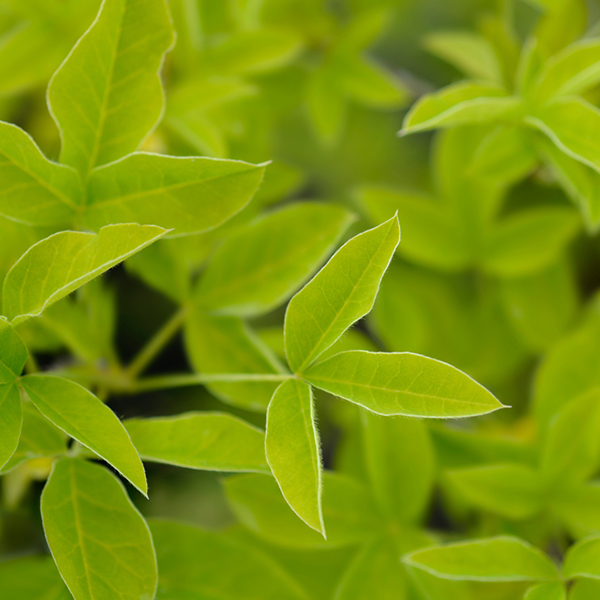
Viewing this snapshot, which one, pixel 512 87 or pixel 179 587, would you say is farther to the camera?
pixel 512 87

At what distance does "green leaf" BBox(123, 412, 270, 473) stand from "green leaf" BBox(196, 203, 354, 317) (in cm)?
14

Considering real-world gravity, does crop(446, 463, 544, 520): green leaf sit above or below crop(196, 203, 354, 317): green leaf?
below

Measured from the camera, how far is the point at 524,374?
0.83 meters

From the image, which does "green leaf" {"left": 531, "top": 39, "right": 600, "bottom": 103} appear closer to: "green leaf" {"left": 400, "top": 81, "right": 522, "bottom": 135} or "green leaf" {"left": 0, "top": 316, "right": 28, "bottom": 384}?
"green leaf" {"left": 400, "top": 81, "right": 522, "bottom": 135}

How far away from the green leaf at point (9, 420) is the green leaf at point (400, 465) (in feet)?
1.01

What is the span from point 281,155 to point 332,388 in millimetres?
658

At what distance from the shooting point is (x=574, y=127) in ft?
1.56

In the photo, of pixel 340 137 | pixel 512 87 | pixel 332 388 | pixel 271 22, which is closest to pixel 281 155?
pixel 340 137

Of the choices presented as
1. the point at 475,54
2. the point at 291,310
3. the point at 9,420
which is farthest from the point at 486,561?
the point at 475,54

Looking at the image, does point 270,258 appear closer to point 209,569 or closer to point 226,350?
point 226,350

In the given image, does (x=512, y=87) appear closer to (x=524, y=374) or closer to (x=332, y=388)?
(x=524, y=374)

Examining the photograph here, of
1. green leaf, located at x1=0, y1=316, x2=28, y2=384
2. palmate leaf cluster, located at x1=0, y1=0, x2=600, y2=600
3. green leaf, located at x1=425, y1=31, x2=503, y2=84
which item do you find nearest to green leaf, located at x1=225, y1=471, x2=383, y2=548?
palmate leaf cluster, located at x1=0, y1=0, x2=600, y2=600

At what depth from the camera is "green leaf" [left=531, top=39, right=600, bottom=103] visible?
1.65ft

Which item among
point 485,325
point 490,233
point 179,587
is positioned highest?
point 490,233
